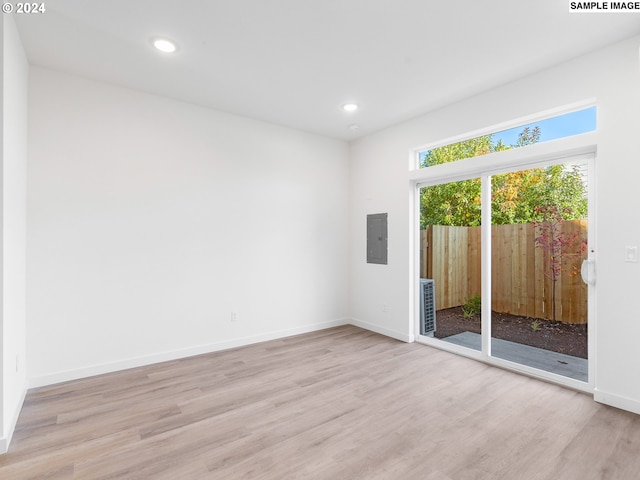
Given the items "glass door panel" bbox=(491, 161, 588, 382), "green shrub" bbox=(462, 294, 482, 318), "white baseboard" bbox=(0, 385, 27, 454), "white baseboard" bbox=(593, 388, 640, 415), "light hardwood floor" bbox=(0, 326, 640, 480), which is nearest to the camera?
"light hardwood floor" bbox=(0, 326, 640, 480)

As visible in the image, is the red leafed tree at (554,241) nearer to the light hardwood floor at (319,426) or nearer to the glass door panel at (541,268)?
the glass door panel at (541,268)

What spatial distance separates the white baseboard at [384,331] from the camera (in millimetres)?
4262

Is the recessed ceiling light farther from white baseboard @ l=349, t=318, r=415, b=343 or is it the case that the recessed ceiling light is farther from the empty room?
white baseboard @ l=349, t=318, r=415, b=343

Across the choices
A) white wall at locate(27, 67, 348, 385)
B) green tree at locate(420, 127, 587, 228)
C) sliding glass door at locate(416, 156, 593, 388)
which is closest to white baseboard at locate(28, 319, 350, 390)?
white wall at locate(27, 67, 348, 385)

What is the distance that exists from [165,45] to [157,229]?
177cm

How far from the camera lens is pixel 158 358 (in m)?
3.50

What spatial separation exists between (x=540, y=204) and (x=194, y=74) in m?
3.57

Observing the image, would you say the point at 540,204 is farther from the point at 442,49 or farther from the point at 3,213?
the point at 3,213

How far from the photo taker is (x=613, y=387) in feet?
8.51

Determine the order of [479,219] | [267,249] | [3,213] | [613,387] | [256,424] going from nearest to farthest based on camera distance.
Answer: [3,213] < [256,424] < [613,387] < [479,219] < [267,249]

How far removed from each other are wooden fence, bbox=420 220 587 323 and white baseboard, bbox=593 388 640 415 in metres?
0.61

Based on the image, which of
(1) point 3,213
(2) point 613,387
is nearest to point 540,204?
(2) point 613,387

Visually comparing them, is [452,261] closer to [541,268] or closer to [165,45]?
[541,268]

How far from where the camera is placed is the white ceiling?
2.24 m
